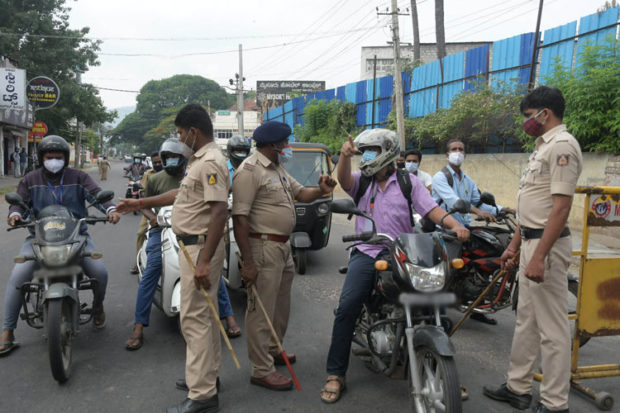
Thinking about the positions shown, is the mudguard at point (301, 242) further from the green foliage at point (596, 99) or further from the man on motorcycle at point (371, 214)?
the green foliage at point (596, 99)

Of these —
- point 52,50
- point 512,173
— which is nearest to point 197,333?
point 512,173

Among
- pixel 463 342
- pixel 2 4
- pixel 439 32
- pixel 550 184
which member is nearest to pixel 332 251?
pixel 463 342

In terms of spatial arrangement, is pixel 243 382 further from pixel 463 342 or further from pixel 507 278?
pixel 507 278

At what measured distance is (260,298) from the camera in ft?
11.0

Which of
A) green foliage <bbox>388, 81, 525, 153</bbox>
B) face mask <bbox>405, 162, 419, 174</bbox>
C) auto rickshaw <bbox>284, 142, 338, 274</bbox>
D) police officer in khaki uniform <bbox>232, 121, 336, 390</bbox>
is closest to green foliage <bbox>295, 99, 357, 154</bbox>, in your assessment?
green foliage <bbox>388, 81, 525, 153</bbox>

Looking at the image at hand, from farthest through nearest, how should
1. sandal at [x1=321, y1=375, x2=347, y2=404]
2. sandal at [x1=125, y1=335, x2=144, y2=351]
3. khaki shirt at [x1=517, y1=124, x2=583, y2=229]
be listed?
1. sandal at [x1=125, y1=335, x2=144, y2=351]
2. sandal at [x1=321, y1=375, x2=347, y2=404]
3. khaki shirt at [x1=517, y1=124, x2=583, y2=229]

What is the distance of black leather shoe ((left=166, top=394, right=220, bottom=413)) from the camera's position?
9.68 feet

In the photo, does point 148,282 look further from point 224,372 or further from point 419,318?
point 419,318

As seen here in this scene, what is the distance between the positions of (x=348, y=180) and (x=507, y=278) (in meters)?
1.88

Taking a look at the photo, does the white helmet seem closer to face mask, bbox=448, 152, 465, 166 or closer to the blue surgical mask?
the blue surgical mask

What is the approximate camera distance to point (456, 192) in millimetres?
5055

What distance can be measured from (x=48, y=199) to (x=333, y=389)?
2.85 metres

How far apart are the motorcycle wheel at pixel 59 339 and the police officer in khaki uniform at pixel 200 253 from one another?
92 centimetres

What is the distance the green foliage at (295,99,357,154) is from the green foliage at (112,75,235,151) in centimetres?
6086
